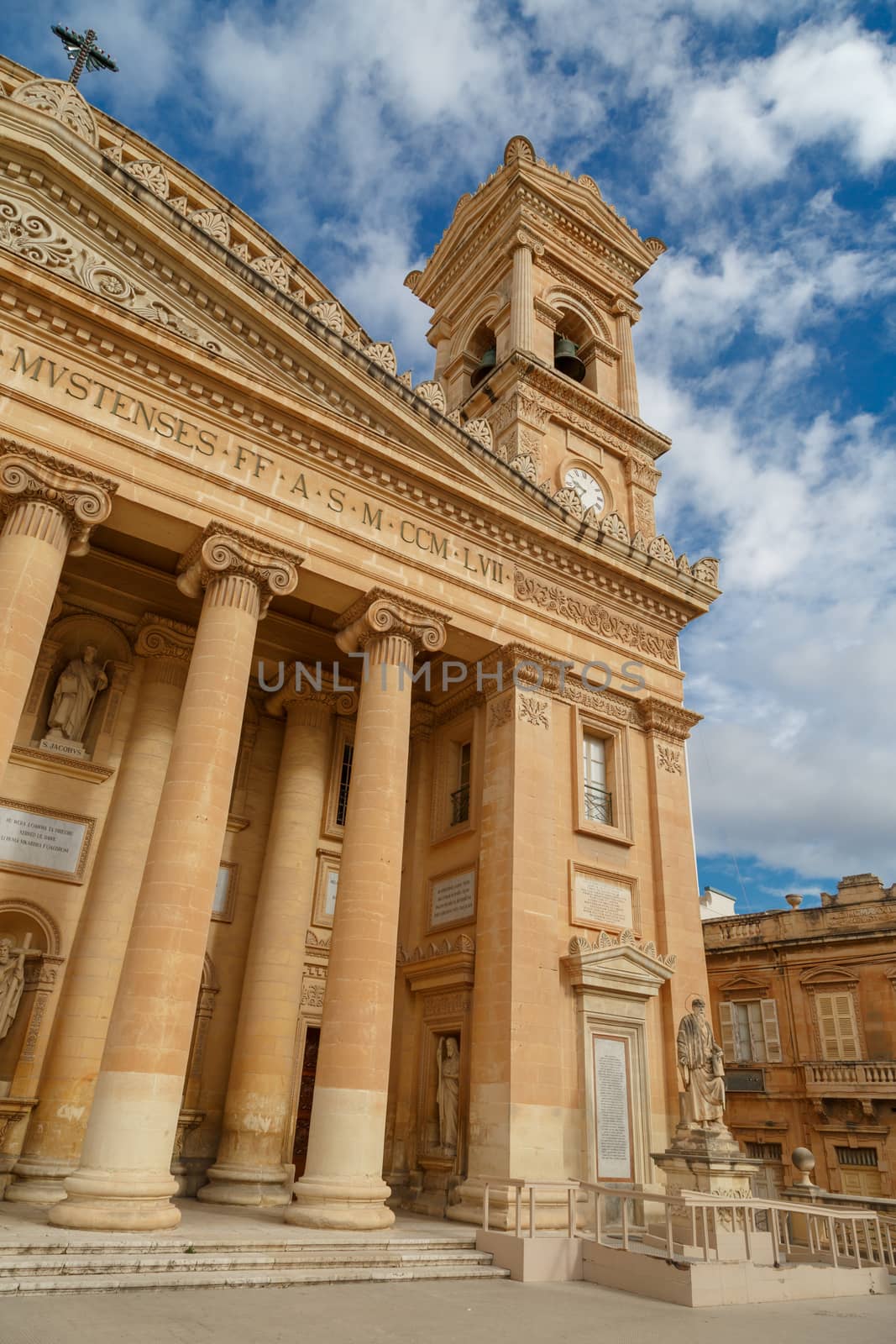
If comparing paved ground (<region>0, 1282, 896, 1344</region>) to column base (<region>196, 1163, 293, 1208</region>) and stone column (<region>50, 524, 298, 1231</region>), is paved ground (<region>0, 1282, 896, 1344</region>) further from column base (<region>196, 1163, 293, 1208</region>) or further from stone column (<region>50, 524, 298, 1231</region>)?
column base (<region>196, 1163, 293, 1208</region>)

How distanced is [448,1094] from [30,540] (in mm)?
11168

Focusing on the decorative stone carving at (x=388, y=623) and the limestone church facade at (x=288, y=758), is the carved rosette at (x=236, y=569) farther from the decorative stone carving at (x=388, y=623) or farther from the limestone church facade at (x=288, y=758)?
the decorative stone carving at (x=388, y=623)

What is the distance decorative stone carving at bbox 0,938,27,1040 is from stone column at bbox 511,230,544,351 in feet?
61.2

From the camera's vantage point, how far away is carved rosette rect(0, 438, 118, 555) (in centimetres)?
1241

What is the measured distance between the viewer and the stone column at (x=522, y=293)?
25.4m

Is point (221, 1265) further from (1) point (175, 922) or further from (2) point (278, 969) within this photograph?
(2) point (278, 969)

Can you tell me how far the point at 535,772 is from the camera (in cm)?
1650

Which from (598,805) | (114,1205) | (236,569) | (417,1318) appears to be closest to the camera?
(417,1318)

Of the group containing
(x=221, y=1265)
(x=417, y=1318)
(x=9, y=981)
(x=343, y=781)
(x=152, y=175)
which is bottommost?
(x=417, y=1318)

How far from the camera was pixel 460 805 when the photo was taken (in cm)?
1834

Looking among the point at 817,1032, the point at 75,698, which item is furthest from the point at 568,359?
the point at 817,1032

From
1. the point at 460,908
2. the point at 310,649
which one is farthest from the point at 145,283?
the point at 460,908

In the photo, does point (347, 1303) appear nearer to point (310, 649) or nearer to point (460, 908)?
point (460, 908)

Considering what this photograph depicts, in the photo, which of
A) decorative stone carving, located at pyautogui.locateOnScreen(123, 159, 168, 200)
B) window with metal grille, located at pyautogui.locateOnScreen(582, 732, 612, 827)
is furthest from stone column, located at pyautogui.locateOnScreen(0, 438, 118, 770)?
window with metal grille, located at pyautogui.locateOnScreen(582, 732, 612, 827)
